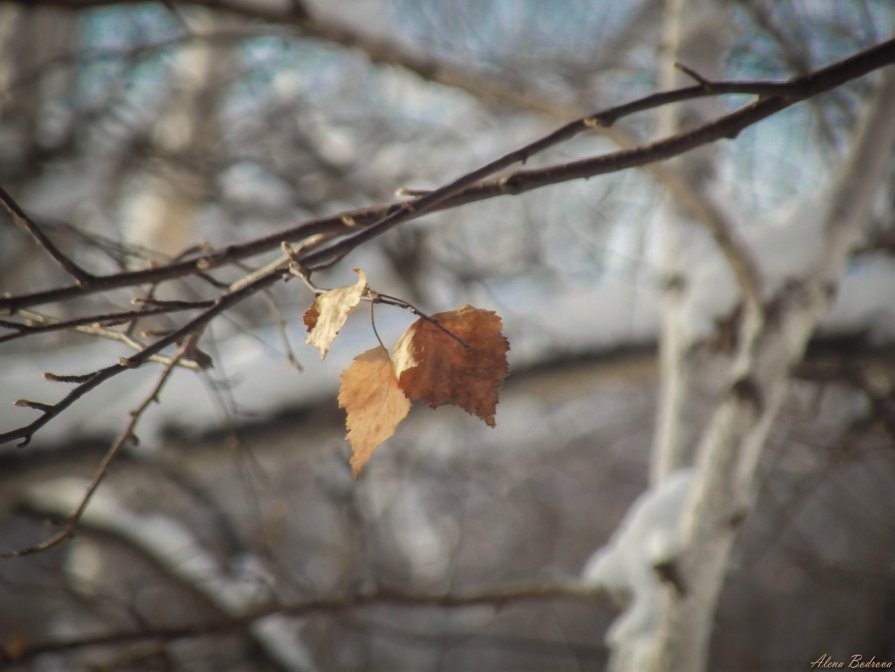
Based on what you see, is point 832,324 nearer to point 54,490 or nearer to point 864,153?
point 864,153

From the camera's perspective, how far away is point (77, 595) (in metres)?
2.03

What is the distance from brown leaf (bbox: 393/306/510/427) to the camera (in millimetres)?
610

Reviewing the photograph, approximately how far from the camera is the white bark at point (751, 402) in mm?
1314

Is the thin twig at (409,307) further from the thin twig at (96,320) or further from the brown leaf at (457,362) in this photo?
the thin twig at (96,320)

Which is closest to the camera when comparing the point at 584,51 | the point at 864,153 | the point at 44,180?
the point at 864,153

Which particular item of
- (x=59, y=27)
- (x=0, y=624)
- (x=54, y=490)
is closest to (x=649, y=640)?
(x=54, y=490)

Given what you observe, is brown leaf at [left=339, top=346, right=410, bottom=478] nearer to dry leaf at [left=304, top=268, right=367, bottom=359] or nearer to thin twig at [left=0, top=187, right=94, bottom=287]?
dry leaf at [left=304, top=268, right=367, bottom=359]

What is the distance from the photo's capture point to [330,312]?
22.8 inches

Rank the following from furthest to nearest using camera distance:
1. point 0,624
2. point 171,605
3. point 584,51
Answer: point 171,605 → point 0,624 → point 584,51

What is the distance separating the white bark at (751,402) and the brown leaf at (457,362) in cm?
89

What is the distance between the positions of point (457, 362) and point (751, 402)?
94 cm

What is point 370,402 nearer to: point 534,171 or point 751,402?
point 534,171

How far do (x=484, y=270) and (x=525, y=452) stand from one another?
78.9 inches

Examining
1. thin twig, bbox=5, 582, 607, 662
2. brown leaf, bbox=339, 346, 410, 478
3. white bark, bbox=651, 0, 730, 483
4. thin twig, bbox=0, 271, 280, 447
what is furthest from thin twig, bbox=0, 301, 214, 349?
white bark, bbox=651, 0, 730, 483
